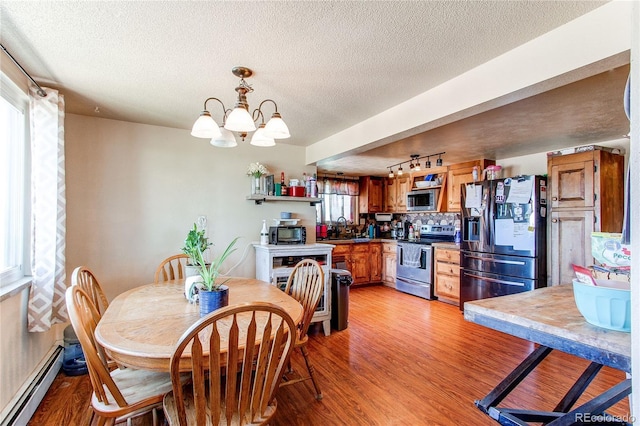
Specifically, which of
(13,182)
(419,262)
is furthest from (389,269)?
(13,182)

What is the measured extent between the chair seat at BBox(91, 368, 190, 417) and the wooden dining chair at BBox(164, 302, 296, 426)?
0.08m

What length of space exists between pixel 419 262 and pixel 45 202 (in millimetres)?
4531

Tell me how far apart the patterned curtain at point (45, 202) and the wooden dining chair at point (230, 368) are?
1463 millimetres

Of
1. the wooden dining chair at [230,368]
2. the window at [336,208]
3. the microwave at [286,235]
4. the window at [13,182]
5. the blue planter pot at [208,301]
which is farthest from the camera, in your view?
the window at [336,208]

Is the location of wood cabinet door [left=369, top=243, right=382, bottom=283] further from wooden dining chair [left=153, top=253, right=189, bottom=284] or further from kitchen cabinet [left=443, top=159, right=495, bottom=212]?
wooden dining chair [left=153, top=253, right=189, bottom=284]

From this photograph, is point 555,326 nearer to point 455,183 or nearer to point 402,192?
point 455,183

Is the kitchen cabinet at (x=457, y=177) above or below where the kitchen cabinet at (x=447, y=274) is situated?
above

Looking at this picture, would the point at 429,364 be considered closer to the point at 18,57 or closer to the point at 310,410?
the point at 310,410

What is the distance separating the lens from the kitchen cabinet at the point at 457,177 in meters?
4.50

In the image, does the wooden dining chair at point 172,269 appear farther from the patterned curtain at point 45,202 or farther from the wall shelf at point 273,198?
the wall shelf at point 273,198

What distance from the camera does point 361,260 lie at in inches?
220

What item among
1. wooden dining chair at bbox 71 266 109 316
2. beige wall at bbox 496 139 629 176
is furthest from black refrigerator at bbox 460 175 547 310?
wooden dining chair at bbox 71 266 109 316

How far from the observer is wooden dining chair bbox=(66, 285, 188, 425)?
4.26 ft

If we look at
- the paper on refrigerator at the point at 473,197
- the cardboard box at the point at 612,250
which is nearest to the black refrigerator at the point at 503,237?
the paper on refrigerator at the point at 473,197
